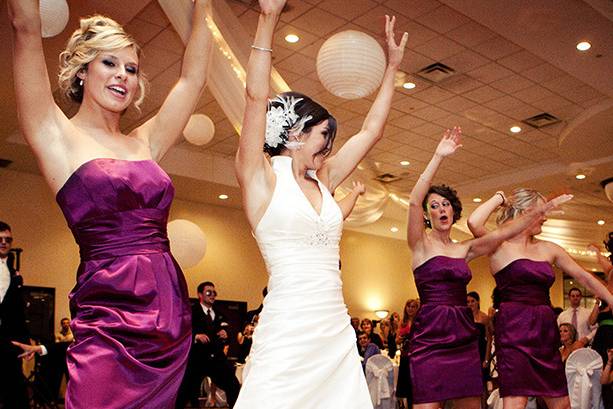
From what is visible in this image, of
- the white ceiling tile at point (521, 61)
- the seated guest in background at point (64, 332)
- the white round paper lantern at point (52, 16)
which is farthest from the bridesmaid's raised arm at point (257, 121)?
the seated guest in background at point (64, 332)

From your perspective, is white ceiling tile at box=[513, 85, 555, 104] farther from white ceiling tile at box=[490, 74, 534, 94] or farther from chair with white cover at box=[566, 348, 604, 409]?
chair with white cover at box=[566, 348, 604, 409]

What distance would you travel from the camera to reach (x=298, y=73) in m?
8.99

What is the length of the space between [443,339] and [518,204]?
1.00 metres

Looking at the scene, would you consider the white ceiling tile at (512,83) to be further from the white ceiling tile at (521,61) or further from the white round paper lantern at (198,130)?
the white round paper lantern at (198,130)

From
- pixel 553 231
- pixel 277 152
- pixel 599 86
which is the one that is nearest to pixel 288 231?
pixel 277 152

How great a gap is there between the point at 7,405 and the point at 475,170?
34.3ft

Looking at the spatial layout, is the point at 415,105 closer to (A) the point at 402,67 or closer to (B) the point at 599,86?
(A) the point at 402,67

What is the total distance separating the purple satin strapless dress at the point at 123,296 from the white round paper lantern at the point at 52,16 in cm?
293

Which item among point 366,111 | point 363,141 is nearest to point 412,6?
point 366,111

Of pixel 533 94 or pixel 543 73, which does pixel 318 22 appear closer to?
pixel 543 73

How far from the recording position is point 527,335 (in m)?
4.22

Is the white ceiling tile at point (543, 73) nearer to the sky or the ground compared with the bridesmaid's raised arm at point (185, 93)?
nearer to the sky

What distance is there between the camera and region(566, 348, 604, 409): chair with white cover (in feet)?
17.8

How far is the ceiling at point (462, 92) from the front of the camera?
7074mm
